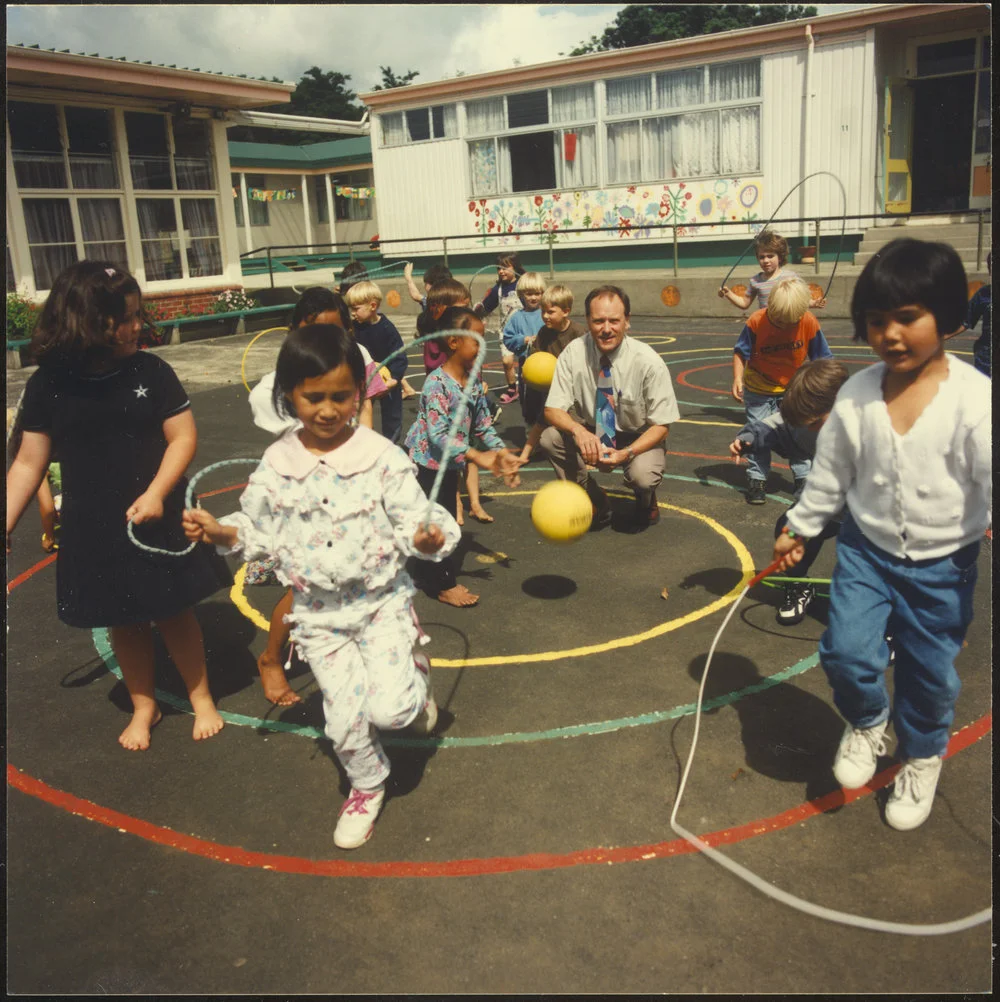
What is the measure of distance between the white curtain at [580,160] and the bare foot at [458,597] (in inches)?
731

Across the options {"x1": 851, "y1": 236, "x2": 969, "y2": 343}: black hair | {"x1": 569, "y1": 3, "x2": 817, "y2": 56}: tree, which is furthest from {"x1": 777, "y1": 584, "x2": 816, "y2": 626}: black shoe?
{"x1": 569, "y1": 3, "x2": 817, "y2": 56}: tree

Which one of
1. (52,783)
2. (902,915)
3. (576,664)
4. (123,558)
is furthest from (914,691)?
(52,783)

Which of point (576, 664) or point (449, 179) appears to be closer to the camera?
point (576, 664)

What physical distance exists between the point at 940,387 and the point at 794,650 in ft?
6.45

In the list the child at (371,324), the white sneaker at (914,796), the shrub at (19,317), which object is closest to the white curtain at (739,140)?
the shrub at (19,317)

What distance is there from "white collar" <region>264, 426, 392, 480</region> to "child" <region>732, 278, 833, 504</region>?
3814 mm

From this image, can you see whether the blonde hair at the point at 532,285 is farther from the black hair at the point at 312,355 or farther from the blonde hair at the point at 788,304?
the black hair at the point at 312,355

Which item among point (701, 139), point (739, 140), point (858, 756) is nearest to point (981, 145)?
point (739, 140)

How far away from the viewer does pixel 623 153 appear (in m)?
21.6

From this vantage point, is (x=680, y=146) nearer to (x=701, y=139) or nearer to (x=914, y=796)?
(x=701, y=139)

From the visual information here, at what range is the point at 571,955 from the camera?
2.72m

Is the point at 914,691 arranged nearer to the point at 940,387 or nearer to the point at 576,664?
the point at 940,387

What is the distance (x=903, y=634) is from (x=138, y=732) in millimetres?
3174

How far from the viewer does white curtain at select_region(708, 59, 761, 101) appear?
19.6 meters
